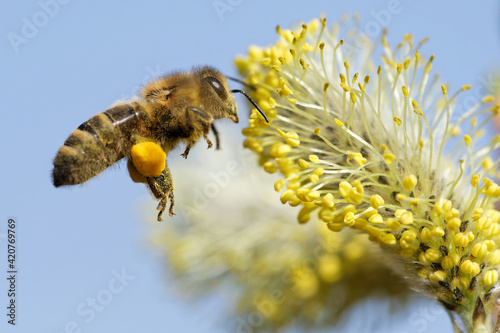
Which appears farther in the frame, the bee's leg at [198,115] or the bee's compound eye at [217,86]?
the bee's compound eye at [217,86]

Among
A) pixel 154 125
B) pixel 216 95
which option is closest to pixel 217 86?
pixel 216 95

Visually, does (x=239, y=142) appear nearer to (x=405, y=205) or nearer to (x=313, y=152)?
(x=313, y=152)

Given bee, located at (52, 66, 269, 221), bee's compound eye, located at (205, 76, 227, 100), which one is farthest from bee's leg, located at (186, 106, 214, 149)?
bee's compound eye, located at (205, 76, 227, 100)

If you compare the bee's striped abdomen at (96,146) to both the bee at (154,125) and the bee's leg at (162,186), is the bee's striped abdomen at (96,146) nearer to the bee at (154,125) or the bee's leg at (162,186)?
the bee at (154,125)

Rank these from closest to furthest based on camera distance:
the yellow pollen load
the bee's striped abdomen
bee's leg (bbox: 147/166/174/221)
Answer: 1. the bee's striped abdomen
2. the yellow pollen load
3. bee's leg (bbox: 147/166/174/221)

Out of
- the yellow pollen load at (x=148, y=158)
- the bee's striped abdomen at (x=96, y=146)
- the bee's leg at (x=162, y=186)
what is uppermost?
the bee's striped abdomen at (x=96, y=146)

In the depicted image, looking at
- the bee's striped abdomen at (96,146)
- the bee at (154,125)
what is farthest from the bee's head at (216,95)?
the bee's striped abdomen at (96,146)

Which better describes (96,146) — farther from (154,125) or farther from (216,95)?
(216,95)

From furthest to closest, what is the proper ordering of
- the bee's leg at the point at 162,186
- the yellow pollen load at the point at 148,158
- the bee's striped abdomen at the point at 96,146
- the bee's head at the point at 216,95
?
the bee's head at the point at 216,95
the bee's leg at the point at 162,186
the yellow pollen load at the point at 148,158
the bee's striped abdomen at the point at 96,146

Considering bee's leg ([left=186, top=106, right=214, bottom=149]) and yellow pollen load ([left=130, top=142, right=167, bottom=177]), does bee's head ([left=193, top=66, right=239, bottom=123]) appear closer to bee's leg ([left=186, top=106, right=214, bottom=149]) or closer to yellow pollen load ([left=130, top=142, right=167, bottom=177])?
bee's leg ([left=186, top=106, right=214, bottom=149])
